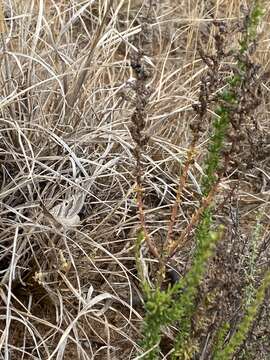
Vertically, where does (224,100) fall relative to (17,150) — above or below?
above

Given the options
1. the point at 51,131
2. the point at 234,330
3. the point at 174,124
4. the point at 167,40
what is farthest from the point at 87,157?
the point at 167,40

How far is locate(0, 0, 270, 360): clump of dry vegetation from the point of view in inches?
61.6

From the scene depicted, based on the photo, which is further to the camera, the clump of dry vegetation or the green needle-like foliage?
the clump of dry vegetation

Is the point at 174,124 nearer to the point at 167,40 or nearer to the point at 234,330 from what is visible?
the point at 167,40

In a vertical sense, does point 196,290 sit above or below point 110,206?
above

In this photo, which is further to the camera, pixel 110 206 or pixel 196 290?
pixel 110 206

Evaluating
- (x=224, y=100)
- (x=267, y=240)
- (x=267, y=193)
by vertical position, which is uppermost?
(x=224, y=100)

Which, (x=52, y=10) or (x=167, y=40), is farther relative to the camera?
(x=167, y=40)

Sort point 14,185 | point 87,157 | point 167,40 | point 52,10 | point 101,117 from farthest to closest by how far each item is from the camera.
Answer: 1. point 167,40
2. point 52,10
3. point 101,117
4. point 87,157
5. point 14,185

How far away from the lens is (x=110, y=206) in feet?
6.86

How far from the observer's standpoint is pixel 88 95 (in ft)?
7.52

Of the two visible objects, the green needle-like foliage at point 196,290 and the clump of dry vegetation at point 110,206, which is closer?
the green needle-like foliage at point 196,290

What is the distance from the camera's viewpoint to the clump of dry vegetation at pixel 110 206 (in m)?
1.57

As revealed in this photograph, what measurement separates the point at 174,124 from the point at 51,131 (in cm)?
59
